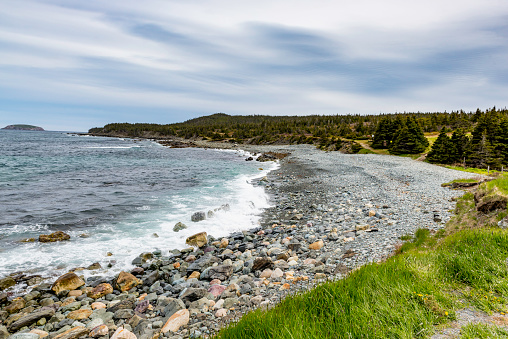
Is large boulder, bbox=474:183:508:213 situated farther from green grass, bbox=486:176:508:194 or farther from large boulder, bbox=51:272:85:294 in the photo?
large boulder, bbox=51:272:85:294

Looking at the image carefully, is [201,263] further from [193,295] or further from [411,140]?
[411,140]

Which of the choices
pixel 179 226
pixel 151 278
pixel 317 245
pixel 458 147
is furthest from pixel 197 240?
pixel 458 147

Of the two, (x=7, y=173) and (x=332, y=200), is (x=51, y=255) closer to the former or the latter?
(x=332, y=200)

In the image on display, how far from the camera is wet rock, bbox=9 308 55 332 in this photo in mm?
6608

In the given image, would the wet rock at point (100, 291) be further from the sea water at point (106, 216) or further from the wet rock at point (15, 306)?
the wet rock at point (15, 306)

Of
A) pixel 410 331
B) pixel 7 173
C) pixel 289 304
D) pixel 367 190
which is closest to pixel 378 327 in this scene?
pixel 410 331

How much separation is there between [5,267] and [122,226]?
5281 mm

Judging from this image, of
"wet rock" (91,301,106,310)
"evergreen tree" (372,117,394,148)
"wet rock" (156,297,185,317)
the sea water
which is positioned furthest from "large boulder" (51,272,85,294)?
"evergreen tree" (372,117,394,148)

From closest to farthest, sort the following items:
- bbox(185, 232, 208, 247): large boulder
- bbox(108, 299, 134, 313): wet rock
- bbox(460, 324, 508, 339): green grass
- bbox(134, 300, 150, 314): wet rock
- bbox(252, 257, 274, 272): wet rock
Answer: bbox(460, 324, 508, 339): green grass < bbox(134, 300, 150, 314): wet rock < bbox(108, 299, 134, 313): wet rock < bbox(252, 257, 274, 272): wet rock < bbox(185, 232, 208, 247): large boulder

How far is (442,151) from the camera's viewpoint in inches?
1585

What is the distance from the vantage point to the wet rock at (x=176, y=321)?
5895mm

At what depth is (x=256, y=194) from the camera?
72.7 ft

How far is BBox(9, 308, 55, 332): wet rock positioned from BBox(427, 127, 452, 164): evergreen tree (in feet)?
161

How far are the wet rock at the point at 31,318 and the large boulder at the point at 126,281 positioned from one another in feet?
5.98
